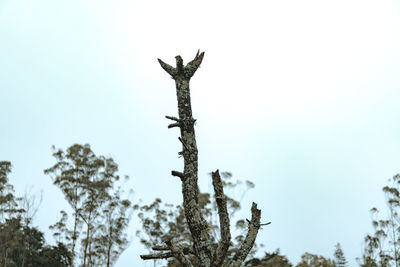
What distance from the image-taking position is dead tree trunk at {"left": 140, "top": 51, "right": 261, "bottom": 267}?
504cm

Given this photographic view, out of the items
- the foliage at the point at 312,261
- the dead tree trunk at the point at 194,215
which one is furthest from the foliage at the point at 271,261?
the dead tree trunk at the point at 194,215

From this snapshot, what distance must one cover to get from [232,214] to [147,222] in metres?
8.84

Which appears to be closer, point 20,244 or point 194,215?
point 194,215

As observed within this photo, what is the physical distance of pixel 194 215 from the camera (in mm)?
5305

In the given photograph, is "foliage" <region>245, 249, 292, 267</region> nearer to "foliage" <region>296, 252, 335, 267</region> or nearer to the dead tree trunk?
"foliage" <region>296, 252, 335, 267</region>

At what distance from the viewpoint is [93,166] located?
37.8 metres

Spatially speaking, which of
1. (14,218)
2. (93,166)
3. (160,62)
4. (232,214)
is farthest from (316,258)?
(160,62)

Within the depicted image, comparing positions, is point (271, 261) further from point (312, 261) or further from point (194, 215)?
point (194, 215)

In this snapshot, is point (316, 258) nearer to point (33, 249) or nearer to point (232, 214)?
point (232, 214)

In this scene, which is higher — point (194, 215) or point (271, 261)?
point (271, 261)

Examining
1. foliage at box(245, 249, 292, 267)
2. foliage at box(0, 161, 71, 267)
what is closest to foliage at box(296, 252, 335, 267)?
foliage at box(245, 249, 292, 267)

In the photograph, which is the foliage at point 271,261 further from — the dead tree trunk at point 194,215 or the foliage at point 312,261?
the dead tree trunk at point 194,215

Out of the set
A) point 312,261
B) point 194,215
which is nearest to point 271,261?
point 312,261

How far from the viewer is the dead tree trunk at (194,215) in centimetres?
504
